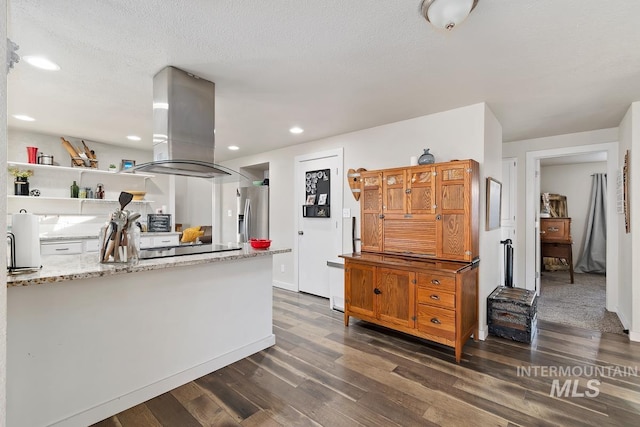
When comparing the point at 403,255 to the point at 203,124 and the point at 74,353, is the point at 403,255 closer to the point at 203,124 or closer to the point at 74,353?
the point at 203,124

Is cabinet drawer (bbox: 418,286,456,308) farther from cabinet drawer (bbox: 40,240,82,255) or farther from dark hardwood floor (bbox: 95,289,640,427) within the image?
cabinet drawer (bbox: 40,240,82,255)

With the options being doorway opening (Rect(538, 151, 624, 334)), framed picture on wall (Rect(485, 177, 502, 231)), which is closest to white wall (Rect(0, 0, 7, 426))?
framed picture on wall (Rect(485, 177, 502, 231))

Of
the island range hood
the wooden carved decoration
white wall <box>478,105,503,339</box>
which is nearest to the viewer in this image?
the island range hood

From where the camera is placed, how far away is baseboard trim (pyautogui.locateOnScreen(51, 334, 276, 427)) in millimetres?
1699

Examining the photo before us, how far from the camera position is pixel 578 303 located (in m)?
4.05

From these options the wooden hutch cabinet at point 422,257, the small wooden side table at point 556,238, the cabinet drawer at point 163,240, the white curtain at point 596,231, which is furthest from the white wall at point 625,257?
the cabinet drawer at point 163,240

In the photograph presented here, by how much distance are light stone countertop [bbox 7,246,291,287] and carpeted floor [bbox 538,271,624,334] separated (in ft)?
12.4

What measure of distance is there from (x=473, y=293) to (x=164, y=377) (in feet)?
8.77

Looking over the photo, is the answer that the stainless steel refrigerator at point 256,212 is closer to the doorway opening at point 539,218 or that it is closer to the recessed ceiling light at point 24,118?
the recessed ceiling light at point 24,118

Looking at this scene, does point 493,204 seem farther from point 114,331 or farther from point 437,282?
point 114,331

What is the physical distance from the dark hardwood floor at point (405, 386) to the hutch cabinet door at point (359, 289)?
0.85 ft

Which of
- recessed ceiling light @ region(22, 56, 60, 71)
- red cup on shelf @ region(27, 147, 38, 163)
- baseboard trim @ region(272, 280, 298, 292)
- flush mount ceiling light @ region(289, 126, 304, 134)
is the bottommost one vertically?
baseboard trim @ region(272, 280, 298, 292)

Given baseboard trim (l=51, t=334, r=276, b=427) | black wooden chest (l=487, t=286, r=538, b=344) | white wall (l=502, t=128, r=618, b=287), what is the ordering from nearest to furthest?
baseboard trim (l=51, t=334, r=276, b=427)
black wooden chest (l=487, t=286, r=538, b=344)
white wall (l=502, t=128, r=618, b=287)

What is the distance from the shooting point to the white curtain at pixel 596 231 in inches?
236
